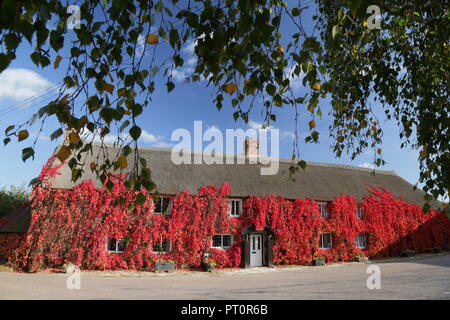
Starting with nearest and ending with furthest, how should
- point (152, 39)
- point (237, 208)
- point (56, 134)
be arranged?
1. point (56, 134)
2. point (152, 39)
3. point (237, 208)

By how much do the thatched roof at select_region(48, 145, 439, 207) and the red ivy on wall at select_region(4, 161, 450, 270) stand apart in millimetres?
798

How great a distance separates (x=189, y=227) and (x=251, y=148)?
10.5 m

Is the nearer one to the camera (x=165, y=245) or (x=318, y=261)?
(x=165, y=245)

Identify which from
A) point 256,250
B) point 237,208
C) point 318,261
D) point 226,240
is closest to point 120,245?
point 226,240

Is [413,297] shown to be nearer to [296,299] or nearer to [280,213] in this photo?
[296,299]

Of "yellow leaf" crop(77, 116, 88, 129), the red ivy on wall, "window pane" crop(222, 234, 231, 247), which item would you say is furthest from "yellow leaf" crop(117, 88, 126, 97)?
"window pane" crop(222, 234, 231, 247)

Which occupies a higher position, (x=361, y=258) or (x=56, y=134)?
(x=56, y=134)

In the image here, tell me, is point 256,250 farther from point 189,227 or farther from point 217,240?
point 189,227

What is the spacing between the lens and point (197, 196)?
68.5 feet

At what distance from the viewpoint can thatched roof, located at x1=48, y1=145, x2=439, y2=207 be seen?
69.9ft

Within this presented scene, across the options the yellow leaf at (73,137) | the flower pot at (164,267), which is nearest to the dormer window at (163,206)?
the flower pot at (164,267)

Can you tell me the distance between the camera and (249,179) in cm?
2366

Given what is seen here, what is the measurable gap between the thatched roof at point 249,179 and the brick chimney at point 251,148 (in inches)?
36.8

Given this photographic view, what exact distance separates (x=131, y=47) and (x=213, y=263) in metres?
18.2
